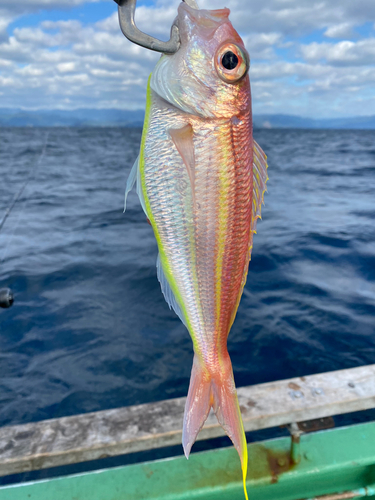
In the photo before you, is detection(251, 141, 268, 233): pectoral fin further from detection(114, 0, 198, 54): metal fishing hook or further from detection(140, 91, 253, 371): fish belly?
detection(114, 0, 198, 54): metal fishing hook

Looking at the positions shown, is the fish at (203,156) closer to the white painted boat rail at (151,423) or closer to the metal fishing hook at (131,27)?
the metal fishing hook at (131,27)

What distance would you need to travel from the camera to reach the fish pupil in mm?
1313

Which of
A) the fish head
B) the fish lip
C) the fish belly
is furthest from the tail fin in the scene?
the fish lip

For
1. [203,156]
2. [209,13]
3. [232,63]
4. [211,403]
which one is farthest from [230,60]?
[211,403]

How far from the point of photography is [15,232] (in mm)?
10398

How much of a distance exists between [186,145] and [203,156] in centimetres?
7

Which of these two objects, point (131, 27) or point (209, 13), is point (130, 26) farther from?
point (209, 13)

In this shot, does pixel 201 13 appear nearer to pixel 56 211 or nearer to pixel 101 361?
pixel 101 361

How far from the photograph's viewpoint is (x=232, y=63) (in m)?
1.31

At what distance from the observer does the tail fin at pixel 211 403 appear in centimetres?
151

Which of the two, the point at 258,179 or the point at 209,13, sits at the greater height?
the point at 209,13

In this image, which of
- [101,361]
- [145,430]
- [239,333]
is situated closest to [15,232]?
[101,361]

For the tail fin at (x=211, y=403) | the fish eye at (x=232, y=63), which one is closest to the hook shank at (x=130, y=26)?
the fish eye at (x=232, y=63)

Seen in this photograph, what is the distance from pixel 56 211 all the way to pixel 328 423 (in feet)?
39.1
